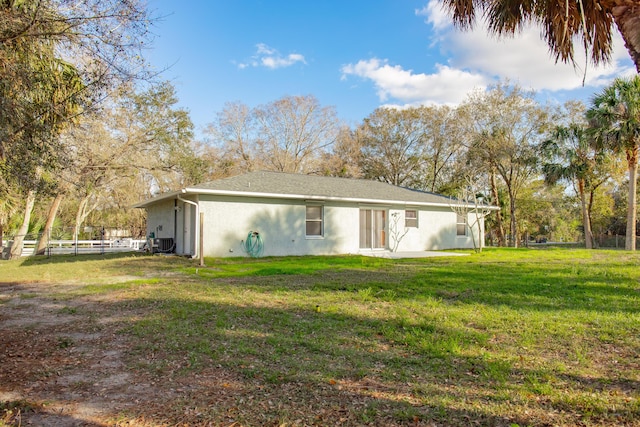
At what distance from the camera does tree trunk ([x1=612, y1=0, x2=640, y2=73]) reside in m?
2.93

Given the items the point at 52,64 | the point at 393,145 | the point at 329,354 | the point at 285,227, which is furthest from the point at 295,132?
the point at 329,354

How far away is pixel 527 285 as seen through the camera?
7590mm

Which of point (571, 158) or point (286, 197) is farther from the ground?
point (571, 158)

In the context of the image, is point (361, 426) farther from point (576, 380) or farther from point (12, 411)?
point (12, 411)

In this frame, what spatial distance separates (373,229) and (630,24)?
546 inches

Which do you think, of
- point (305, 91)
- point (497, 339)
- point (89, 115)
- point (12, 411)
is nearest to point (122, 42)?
point (89, 115)

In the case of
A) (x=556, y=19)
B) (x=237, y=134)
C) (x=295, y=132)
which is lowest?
(x=556, y=19)

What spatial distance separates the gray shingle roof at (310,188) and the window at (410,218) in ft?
2.01

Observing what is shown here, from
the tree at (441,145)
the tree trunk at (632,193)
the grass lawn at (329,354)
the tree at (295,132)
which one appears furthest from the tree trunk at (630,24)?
the tree at (295,132)

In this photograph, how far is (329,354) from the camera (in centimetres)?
381

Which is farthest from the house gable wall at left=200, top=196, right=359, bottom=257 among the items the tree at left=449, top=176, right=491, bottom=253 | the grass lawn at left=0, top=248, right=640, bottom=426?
the grass lawn at left=0, top=248, right=640, bottom=426

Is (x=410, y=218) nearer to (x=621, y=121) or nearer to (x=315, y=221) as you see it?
(x=315, y=221)

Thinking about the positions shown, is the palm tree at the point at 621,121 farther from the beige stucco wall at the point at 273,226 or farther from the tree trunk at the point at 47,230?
the tree trunk at the point at 47,230

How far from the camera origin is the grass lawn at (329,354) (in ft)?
8.81
